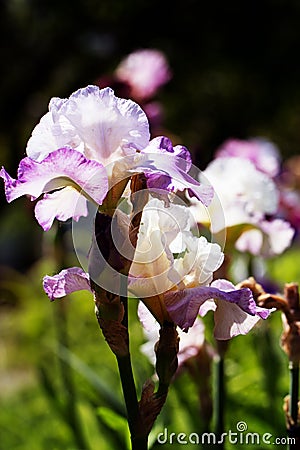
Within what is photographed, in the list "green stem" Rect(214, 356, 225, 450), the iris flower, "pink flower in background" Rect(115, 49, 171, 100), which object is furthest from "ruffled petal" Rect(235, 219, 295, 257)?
"pink flower in background" Rect(115, 49, 171, 100)

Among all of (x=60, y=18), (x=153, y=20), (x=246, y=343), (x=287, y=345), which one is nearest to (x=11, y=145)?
(x=60, y=18)

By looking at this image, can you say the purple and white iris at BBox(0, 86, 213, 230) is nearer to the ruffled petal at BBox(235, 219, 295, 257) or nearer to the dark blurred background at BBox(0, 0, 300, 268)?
the ruffled petal at BBox(235, 219, 295, 257)

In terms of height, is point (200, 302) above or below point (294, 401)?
above

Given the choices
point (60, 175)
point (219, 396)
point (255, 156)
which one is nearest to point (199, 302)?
point (60, 175)

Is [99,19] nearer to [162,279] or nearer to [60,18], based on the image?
[60,18]

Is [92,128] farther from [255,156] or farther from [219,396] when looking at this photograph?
[255,156]

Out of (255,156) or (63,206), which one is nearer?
(63,206)

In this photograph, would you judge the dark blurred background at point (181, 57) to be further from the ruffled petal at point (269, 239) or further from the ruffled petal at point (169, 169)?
the ruffled petal at point (169, 169)
